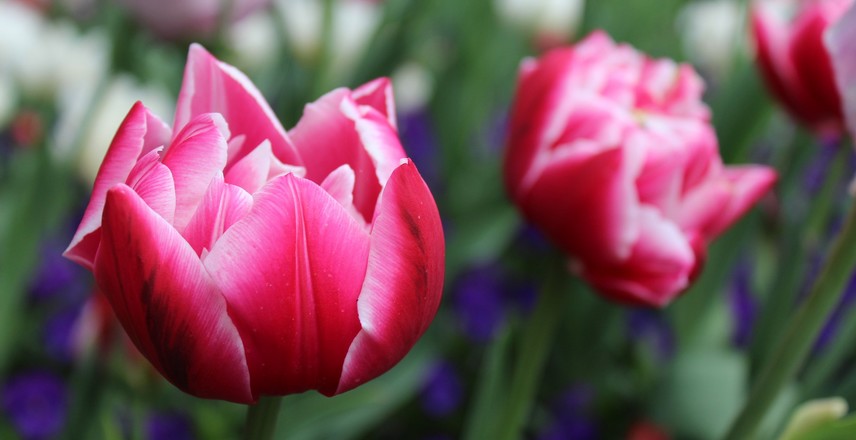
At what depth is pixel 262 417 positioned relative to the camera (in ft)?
0.95

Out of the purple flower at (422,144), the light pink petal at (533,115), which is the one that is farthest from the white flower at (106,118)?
the light pink petal at (533,115)

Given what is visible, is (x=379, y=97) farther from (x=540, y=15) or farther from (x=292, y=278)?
(x=540, y=15)

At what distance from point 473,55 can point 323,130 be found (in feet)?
2.29

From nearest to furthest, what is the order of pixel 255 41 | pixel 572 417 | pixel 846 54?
1. pixel 846 54
2. pixel 572 417
3. pixel 255 41

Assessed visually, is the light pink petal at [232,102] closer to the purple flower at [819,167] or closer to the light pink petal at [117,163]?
the light pink petal at [117,163]

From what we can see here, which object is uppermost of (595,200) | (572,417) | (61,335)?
(595,200)

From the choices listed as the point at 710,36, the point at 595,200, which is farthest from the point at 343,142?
the point at 710,36

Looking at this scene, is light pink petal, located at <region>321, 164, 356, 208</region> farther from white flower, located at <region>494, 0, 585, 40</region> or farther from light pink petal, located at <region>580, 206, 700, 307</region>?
white flower, located at <region>494, 0, 585, 40</region>

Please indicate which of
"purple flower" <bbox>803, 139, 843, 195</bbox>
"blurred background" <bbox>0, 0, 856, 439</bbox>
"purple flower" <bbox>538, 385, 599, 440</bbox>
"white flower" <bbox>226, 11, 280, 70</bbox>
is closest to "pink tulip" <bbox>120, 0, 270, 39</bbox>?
"blurred background" <bbox>0, 0, 856, 439</bbox>

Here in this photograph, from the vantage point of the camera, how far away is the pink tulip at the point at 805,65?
0.48 m

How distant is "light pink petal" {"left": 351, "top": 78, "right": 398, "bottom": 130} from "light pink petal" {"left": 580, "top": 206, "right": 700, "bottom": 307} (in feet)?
0.51

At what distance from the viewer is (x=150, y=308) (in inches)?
9.8

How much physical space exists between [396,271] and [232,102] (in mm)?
90

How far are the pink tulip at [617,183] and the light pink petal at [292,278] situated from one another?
7.1 inches
